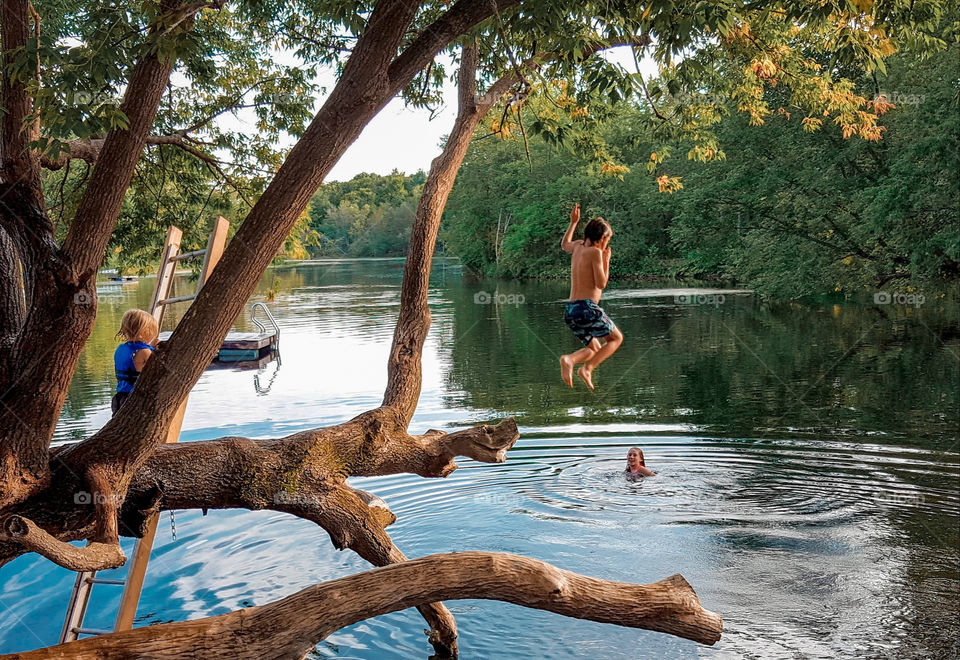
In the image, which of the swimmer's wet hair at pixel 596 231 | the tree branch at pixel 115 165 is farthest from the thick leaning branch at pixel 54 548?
the swimmer's wet hair at pixel 596 231

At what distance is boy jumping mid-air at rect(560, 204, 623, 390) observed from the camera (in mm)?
6480

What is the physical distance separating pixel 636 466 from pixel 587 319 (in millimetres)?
5898

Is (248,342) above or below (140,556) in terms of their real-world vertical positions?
above

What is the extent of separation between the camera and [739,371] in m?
21.6

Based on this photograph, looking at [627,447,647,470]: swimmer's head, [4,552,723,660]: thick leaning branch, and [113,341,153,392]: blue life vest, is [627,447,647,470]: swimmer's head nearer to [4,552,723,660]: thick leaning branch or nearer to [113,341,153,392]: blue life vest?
[113,341,153,392]: blue life vest

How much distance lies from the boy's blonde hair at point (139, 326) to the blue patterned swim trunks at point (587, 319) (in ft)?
9.78

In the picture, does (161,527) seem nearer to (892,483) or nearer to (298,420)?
(298,420)

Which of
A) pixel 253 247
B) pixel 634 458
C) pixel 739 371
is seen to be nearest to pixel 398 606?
pixel 253 247

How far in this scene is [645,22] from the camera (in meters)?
5.79

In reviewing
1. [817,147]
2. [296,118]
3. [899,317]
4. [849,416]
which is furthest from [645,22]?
[899,317]

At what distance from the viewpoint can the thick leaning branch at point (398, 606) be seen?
3.91 meters

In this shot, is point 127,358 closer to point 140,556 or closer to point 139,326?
point 139,326

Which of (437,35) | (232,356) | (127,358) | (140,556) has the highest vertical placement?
(437,35)

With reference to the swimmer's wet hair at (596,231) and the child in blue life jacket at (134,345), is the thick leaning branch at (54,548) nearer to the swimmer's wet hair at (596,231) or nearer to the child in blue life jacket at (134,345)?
the child in blue life jacket at (134,345)
